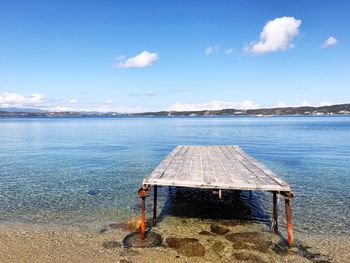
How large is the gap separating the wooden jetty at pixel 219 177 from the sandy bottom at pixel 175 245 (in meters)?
0.85

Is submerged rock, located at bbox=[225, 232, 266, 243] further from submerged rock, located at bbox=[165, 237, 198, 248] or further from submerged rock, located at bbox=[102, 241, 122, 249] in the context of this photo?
submerged rock, located at bbox=[102, 241, 122, 249]

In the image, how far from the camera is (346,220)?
41.7ft

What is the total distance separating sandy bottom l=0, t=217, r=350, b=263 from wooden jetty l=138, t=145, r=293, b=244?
847 mm

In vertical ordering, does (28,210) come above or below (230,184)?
below

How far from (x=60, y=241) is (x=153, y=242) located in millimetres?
3344

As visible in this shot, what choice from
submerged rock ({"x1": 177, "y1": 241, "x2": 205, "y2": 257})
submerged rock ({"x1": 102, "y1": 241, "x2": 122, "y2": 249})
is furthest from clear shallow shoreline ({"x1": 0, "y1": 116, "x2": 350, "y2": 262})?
submerged rock ({"x1": 177, "y1": 241, "x2": 205, "y2": 257})

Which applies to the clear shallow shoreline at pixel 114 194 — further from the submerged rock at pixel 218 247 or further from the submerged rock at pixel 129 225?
the submerged rock at pixel 218 247

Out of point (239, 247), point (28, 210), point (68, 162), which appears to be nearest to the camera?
point (239, 247)

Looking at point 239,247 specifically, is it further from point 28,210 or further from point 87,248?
point 28,210

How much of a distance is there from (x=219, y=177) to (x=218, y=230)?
2.10 m

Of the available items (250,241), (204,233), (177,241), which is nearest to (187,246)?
(177,241)

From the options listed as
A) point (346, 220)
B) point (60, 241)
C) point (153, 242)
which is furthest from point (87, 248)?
point (346, 220)

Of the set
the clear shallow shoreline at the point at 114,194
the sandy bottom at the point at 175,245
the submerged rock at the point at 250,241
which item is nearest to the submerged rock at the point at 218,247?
the sandy bottom at the point at 175,245

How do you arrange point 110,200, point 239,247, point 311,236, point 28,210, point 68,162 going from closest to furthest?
point 239,247 → point 311,236 → point 28,210 → point 110,200 → point 68,162
